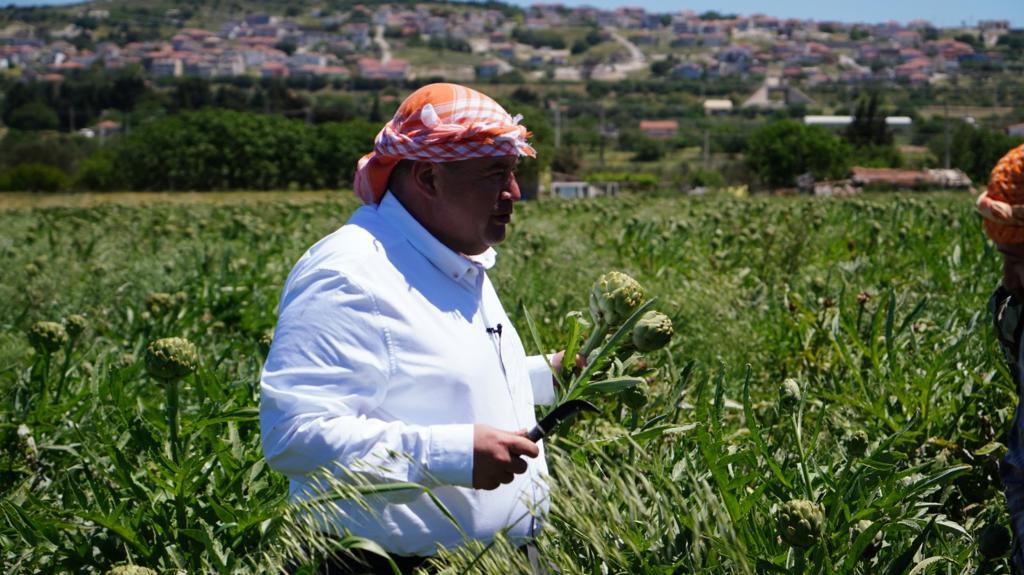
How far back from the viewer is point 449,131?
2.49 metres

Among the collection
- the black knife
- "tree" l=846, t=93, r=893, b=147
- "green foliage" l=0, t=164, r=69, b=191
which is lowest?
"tree" l=846, t=93, r=893, b=147

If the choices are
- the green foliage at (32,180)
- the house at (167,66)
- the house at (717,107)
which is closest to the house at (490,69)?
the house at (717,107)

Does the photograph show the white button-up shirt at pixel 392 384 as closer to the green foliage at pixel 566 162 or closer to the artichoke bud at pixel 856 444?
the artichoke bud at pixel 856 444

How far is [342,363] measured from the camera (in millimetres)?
2299

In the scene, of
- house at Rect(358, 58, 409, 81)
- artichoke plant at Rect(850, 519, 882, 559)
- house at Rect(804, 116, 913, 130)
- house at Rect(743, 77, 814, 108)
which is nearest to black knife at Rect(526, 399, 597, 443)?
artichoke plant at Rect(850, 519, 882, 559)

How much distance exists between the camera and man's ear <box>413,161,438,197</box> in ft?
8.37

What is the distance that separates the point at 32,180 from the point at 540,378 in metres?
54.9

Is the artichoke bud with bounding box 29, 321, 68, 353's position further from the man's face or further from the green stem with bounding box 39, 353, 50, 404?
the man's face

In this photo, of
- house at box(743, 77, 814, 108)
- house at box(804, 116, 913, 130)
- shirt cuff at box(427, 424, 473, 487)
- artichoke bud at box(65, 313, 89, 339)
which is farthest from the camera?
house at box(743, 77, 814, 108)

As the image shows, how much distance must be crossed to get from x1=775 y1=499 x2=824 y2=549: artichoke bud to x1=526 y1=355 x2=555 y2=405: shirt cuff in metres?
0.93

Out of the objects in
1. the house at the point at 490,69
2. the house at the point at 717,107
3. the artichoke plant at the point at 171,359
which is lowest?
the house at the point at 490,69

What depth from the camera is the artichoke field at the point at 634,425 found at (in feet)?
6.95

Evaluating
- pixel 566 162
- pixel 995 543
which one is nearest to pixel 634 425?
pixel 995 543

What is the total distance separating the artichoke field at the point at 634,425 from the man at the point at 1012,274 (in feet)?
0.35
